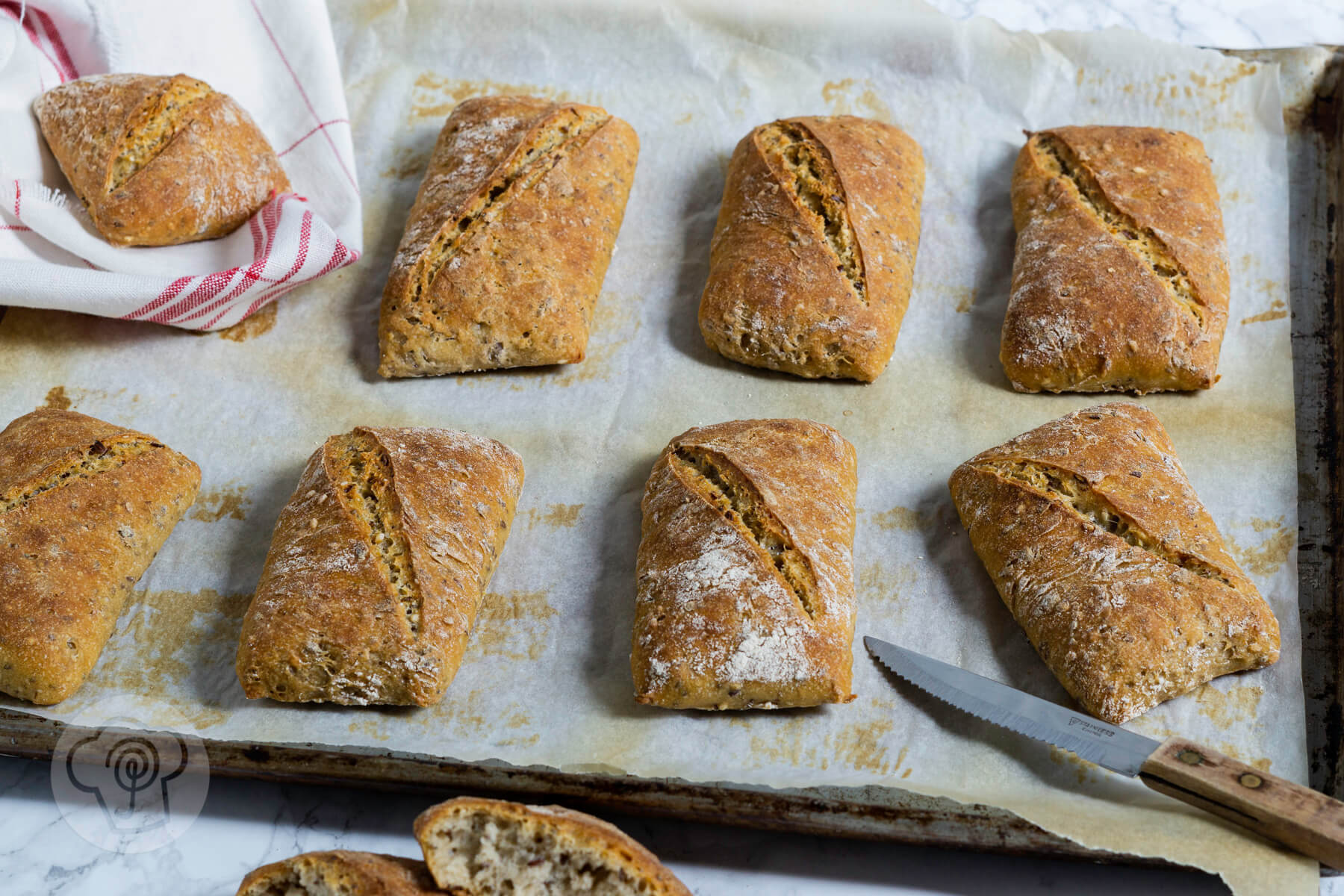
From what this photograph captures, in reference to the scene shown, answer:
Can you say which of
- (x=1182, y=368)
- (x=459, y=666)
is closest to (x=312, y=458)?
(x=459, y=666)

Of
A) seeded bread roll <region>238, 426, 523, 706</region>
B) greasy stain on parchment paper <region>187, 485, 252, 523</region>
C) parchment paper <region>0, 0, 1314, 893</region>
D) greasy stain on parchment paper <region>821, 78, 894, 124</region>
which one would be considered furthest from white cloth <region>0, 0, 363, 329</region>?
greasy stain on parchment paper <region>821, 78, 894, 124</region>

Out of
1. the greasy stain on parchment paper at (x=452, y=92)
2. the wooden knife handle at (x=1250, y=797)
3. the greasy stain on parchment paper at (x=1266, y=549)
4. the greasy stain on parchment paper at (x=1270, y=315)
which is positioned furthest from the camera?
the greasy stain on parchment paper at (x=452, y=92)

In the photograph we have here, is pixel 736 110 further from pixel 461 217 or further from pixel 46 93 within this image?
pixel 46 93

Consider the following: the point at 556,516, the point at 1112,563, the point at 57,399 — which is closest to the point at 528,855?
the point at 556,516

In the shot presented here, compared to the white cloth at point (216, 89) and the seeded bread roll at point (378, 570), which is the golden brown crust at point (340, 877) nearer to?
the seeded bread roll at point (378, 570)

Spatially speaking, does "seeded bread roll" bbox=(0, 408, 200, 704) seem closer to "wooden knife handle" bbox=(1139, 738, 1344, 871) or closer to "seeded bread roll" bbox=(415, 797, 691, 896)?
"seeded bread roll" bbox=(415, 797, 691, 896)

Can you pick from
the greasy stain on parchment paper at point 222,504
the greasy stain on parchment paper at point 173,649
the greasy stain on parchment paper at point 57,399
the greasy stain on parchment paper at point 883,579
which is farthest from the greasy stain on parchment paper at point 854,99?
the greasy stain on parchment paper at point 57,399

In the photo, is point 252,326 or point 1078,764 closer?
point 1078,764

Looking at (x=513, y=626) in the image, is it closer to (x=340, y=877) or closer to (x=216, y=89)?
(x=340, y=877)
